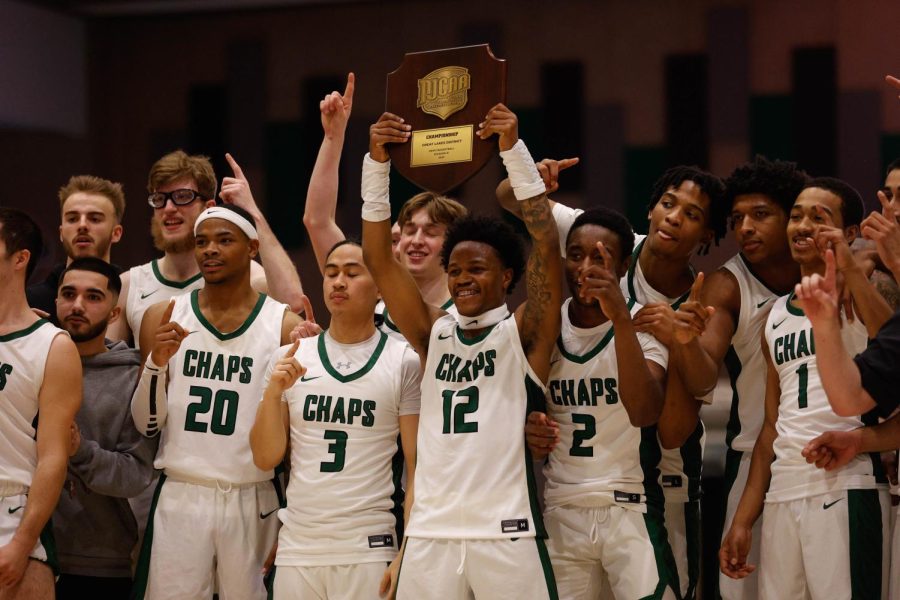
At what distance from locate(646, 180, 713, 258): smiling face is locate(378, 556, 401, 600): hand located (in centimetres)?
162

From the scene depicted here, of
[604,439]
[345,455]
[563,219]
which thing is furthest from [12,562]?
[563,219]

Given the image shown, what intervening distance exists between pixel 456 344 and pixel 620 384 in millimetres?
619

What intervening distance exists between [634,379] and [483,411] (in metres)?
0.54

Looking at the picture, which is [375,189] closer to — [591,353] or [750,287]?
[591,353]

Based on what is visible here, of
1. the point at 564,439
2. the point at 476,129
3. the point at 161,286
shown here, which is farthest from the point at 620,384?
the point at 161,286

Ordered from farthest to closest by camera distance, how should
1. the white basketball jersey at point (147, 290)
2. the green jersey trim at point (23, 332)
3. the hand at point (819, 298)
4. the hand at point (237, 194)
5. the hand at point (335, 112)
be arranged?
the hand at point (237, 194)
the white basketball jersey at point (147, 290)
the hand at point (335, 112)
the green jersey trim at point (23, 332)
the hand at point (819, 298)

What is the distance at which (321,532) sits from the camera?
4.01 metres

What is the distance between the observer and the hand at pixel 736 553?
400cm

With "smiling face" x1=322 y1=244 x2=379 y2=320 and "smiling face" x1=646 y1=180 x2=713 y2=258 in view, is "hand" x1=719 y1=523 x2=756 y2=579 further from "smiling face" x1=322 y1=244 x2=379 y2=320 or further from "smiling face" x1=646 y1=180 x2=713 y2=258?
"smiling face" x1=322 y1=244 x2=379 y2=320

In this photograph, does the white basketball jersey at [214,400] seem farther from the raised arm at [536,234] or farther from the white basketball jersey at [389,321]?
the raised arm at [536,234]

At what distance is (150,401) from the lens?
4293mm

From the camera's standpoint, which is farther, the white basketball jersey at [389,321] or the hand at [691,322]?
the white basketball jersey at [389,321]

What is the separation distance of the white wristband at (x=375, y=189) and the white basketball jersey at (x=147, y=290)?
1.27 meters

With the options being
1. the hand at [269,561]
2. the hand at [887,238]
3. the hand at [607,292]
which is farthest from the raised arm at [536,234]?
the hand at [269,561]
